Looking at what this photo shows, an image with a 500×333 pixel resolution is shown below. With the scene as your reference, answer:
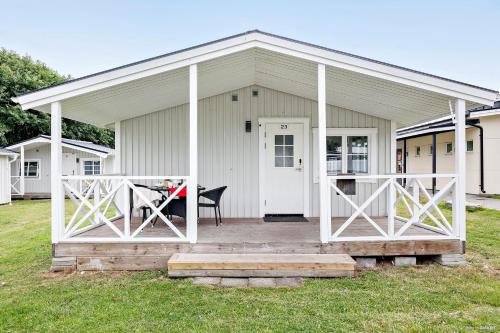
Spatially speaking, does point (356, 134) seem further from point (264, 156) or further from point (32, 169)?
point (32, 169)

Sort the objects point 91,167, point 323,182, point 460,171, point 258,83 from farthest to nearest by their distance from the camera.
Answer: point 91,167 < point 258,83 < point 460,171 < point 323,182

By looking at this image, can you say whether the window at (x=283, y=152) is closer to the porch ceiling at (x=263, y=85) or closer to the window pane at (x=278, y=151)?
the window pane at (x=278, y=151)

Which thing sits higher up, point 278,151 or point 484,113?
point 484,113

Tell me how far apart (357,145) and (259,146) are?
1903mm

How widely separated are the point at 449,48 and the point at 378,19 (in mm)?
4470

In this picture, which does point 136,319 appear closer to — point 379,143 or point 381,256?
point 381,256

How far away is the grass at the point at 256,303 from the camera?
110 inches

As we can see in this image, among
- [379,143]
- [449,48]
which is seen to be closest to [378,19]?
[449,48]

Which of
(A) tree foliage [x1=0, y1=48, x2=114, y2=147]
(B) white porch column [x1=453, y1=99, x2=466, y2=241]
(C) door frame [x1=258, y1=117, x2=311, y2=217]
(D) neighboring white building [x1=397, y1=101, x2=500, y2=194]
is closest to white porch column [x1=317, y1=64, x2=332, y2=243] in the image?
(B) white porch column [x1=453, y1=99, x2=466, y2=241]

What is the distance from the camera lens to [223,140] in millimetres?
6383

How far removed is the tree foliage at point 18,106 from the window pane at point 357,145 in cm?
1955

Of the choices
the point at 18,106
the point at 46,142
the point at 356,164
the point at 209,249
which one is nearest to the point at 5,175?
the point at 46,142

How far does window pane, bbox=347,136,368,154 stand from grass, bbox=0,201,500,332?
2.68 metres

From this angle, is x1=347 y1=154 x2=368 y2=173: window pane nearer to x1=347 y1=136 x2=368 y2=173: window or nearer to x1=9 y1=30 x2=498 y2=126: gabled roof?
x1=347 y1=136 x2=368 y2=173: window
